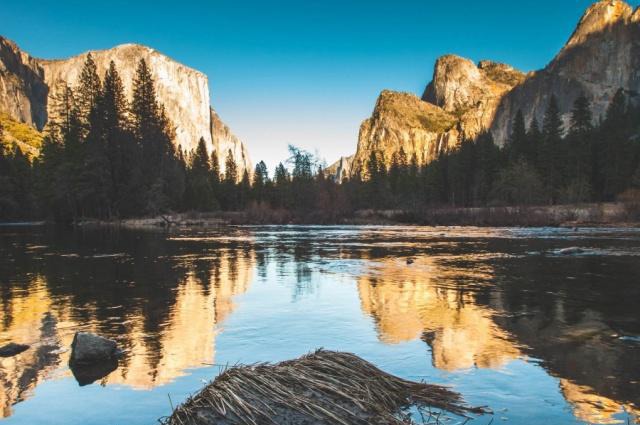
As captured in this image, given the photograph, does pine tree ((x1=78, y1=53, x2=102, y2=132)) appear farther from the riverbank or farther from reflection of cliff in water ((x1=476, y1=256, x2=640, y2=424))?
reflection of cliff in water ((x1=476, y1=256, x2=640, y2=424))

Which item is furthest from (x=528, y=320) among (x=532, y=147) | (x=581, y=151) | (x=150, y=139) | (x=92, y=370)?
(x=532, y=147)

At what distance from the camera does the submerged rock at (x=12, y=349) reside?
8723 mm

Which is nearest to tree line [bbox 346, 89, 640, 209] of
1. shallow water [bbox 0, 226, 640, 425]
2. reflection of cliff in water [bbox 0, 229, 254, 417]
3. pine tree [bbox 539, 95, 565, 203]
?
pine tree [bbox 539, 95, 565, 203]

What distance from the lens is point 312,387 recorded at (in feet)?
17.3

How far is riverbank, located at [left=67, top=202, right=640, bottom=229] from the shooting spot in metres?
54.2

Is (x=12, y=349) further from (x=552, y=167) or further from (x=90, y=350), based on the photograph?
(x=552, y=167)

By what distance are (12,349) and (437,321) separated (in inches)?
357

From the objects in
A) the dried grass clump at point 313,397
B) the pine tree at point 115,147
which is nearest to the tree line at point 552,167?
the pine tree at point 115,147

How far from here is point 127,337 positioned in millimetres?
9930

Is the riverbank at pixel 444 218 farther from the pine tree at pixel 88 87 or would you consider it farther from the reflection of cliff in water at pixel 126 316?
the reflection of cliff in water at pixel 126 316

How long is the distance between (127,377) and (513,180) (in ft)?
282

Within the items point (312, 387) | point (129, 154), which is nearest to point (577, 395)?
point (312, 387)

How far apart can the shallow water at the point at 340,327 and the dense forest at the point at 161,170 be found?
54.5m

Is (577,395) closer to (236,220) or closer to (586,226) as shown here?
(586,226)
